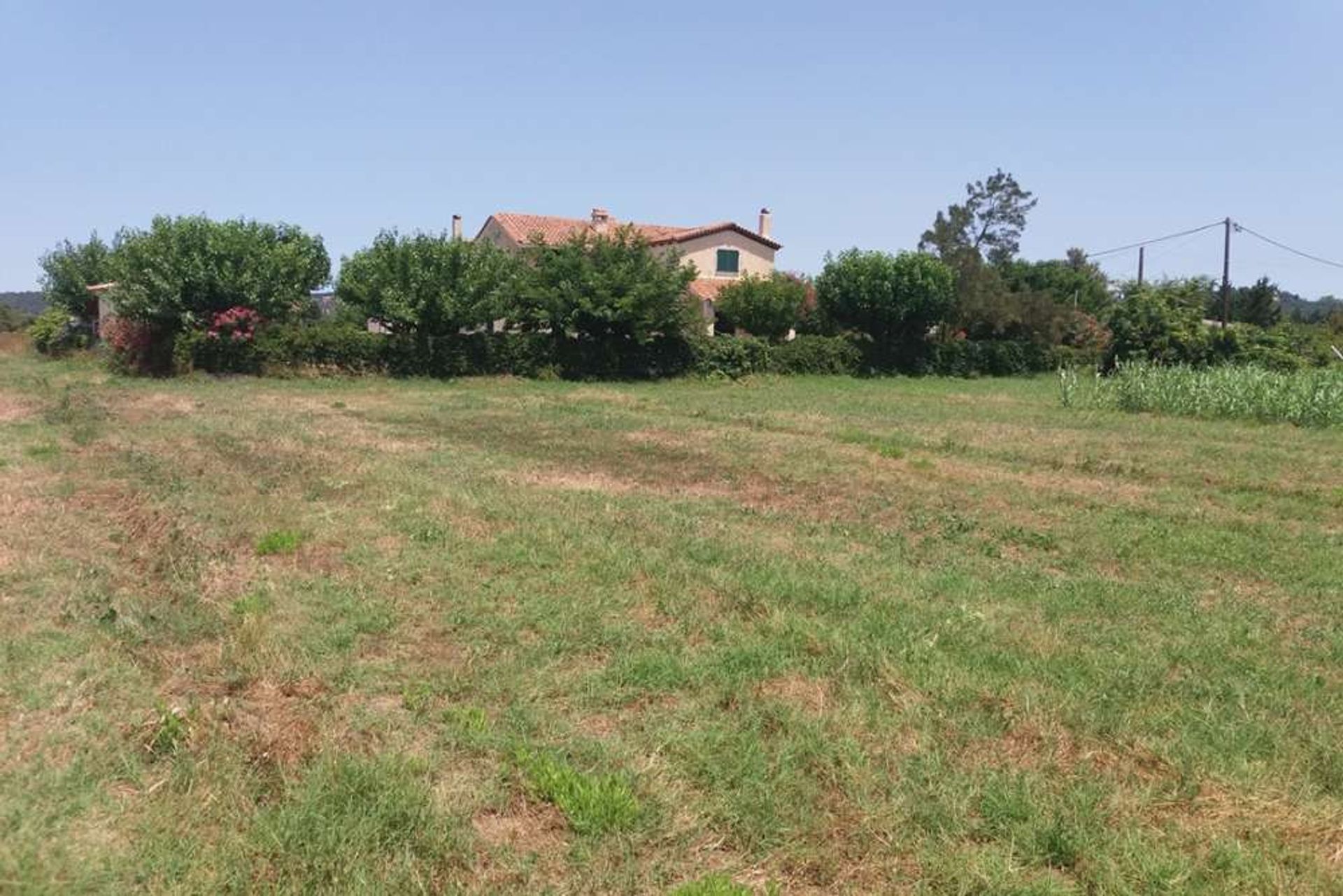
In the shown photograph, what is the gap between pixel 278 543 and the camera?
6.89 m

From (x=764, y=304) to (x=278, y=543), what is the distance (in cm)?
2693

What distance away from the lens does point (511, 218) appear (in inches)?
1682

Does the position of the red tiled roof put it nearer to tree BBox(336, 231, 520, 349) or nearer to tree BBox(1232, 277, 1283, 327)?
tree BBox(336, 231, 520, 349)

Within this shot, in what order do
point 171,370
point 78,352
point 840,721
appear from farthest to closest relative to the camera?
1. point 78,352
2. point 171,370
3. point 840,721

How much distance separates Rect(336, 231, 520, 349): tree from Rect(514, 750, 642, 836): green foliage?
24153 mm

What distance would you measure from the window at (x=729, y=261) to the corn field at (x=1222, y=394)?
74.1 ft

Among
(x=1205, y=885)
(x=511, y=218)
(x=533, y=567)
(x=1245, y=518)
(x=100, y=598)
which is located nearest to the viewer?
(x=1205, y=885)

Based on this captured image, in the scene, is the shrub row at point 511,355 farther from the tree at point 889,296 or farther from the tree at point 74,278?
the tree at point 74,278

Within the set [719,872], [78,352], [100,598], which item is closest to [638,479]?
[100,598]

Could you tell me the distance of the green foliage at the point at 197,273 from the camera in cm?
2519

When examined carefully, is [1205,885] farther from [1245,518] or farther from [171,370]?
[171,370]

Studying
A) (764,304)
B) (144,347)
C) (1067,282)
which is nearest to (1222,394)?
(764,304)

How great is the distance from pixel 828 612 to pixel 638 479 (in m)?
5.33

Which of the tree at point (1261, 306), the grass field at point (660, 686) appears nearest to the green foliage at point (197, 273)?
the grass field at point (660, 686)
